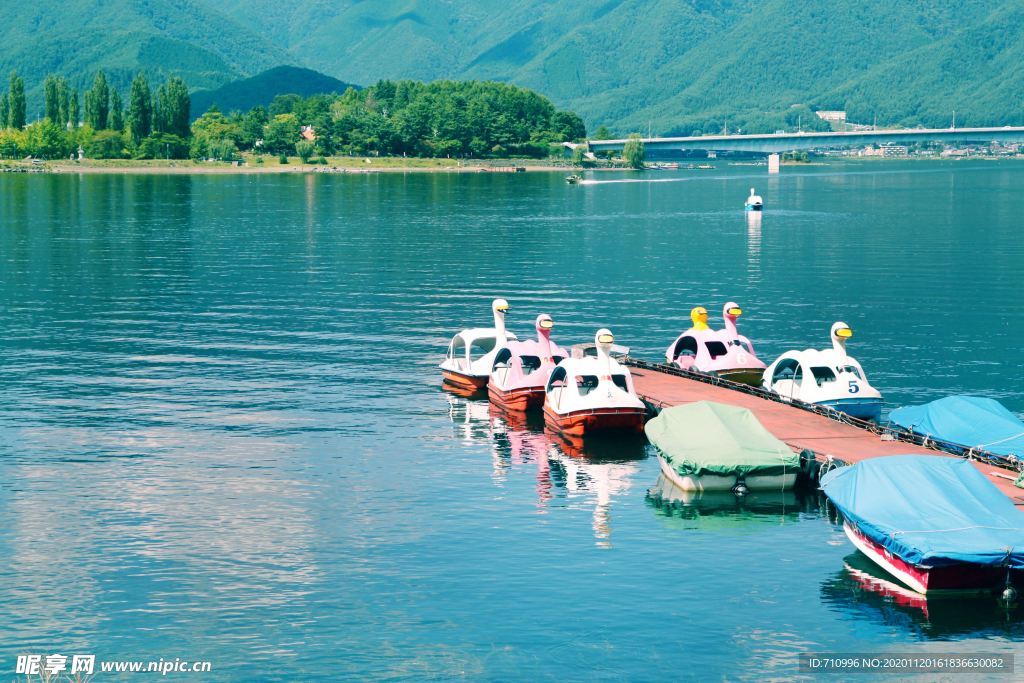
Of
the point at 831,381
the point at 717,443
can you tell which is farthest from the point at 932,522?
the point at 831,381

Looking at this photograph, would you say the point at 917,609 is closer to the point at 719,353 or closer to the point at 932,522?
the point at 932,522

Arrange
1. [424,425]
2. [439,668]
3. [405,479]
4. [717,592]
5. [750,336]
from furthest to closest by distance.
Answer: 1. [750,336]
2. [424,425]
3. [405,479]
4. [717,592]
5. [439,668]

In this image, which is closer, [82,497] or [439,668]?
[439,668]

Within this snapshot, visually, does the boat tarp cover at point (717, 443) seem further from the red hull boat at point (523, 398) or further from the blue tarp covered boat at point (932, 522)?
the red hull boat at point (523, 398)

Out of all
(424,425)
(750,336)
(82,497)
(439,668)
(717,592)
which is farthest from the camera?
(750,336)

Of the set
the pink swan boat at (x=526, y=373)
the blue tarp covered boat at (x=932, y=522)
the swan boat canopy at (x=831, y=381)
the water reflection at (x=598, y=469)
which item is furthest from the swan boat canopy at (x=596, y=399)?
the blue tarp covered boat at (x=932, y=522)

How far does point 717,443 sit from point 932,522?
12448 millimetres

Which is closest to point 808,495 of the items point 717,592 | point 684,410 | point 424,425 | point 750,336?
point 684,410

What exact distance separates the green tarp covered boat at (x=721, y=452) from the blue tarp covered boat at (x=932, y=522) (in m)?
5.53

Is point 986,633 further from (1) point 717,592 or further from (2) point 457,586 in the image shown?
(2) point 457,586

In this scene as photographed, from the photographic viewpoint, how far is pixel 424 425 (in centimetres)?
6644

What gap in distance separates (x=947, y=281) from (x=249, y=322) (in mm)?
63194

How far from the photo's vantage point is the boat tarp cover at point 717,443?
5322 centimetres

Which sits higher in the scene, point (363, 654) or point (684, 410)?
point (684, 410)
